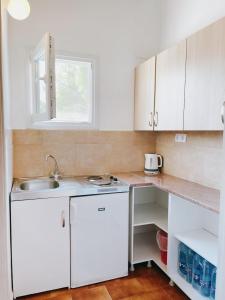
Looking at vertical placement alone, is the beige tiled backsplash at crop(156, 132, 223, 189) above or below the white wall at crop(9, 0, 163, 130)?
below

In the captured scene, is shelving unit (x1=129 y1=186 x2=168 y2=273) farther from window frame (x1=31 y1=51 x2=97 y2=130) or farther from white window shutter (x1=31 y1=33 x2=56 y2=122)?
white window shutter (x1=31 y1=33 x2=56 y2=122)

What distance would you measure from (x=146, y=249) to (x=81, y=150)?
1.22 m

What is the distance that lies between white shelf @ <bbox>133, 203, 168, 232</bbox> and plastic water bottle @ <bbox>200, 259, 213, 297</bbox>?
0.41m

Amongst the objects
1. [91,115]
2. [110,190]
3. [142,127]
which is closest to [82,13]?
[91,115]

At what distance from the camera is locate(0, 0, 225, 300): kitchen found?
1.72 meters

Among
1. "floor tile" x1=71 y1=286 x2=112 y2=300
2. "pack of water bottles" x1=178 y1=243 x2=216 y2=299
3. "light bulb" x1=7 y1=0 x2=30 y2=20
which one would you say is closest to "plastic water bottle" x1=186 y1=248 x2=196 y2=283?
"pack of water bottles" x1=178 y1=243 x2=216 y2=299

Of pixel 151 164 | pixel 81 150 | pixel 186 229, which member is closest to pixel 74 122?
pixel 81 150

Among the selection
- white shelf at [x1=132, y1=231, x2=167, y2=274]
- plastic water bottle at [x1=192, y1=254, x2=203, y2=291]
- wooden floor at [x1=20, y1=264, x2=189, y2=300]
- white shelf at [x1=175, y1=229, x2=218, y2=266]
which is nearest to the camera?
white shelf at [x1=175, y1=229, x2=218, y2=266]

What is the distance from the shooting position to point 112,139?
255cm

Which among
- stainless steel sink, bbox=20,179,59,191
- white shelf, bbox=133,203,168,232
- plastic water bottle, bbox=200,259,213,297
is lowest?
plastic water bottle, bbox=200,259,213,297

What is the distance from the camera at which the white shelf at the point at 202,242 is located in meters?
1.58

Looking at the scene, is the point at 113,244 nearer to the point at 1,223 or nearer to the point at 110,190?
the point at 110,190

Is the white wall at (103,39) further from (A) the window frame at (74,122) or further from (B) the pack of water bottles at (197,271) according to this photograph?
(B) the pack of water bottles at (197,271)

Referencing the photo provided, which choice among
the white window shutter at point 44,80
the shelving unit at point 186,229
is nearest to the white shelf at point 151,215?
the shelving unit at point 186,229
